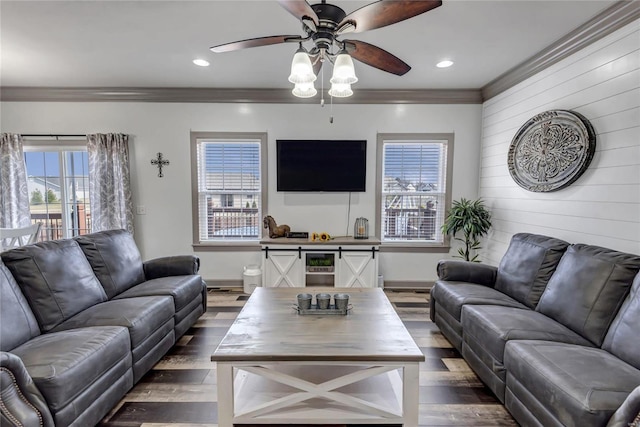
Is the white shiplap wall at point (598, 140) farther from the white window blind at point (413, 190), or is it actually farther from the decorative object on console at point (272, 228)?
the decorative object on console at point (272, 228)

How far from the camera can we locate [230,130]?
4164mm

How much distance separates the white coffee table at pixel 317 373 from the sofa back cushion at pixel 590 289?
1.18 metres

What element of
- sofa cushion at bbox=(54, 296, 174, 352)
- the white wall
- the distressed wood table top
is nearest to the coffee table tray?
the distressed wood table top

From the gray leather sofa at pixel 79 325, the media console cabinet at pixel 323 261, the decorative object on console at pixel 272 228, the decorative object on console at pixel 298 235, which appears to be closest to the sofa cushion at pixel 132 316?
the gray leather sofa at pixel 79 325

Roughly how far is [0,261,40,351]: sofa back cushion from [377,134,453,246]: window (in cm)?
363

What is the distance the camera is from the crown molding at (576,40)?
217cm

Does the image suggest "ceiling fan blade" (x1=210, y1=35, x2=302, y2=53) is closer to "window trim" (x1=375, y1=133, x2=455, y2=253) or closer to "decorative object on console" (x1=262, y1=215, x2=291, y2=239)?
"decorative object on console" (x1=262, y1=215, x2=291, y2=239)

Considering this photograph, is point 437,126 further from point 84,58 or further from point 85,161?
point 85,161

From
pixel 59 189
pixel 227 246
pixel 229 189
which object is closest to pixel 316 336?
pixel 227 246

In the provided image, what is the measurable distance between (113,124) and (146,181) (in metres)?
0.88

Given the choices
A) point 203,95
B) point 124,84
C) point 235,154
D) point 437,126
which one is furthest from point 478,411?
point 124,84

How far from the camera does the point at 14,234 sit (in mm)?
2812

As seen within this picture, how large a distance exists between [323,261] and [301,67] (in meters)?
2.64

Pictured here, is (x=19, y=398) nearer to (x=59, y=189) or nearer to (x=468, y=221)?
(x=59, y=189)
